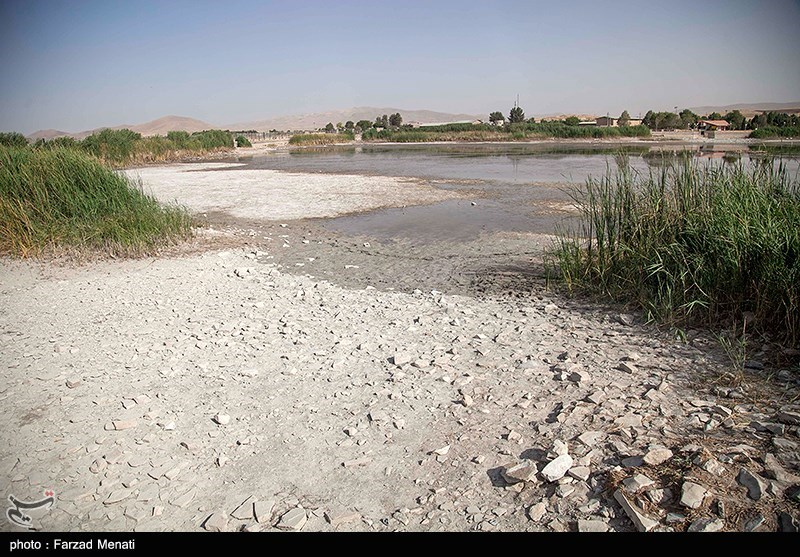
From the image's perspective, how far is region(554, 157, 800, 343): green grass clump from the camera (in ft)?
15.1

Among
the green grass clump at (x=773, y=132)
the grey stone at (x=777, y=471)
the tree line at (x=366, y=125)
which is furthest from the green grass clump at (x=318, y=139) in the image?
the grey stone at (x=777, y=471)

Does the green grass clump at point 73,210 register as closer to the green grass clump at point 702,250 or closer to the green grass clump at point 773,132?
the green grass clump at point 702,250

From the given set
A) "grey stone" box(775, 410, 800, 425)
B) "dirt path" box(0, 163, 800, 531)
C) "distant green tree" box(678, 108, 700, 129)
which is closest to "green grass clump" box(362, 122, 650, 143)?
"distant green tree" box(678, 108, 700, 129)

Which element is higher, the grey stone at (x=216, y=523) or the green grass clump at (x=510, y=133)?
the green grass clump at (x=510, y=133)

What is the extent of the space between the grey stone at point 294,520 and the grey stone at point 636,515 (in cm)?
167

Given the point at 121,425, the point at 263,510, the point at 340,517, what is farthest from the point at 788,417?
the point at 121,425

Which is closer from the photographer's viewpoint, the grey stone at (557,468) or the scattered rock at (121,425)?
the grey stone at (557,468)

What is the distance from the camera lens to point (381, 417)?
3.63 meters

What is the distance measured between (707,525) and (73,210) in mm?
10436

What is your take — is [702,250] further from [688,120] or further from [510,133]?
[688,120]

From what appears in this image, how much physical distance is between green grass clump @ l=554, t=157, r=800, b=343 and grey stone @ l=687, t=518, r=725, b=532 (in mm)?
2691

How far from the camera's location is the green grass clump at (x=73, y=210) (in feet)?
27.9

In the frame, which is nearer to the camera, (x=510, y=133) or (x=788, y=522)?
(x=788, y=522)
